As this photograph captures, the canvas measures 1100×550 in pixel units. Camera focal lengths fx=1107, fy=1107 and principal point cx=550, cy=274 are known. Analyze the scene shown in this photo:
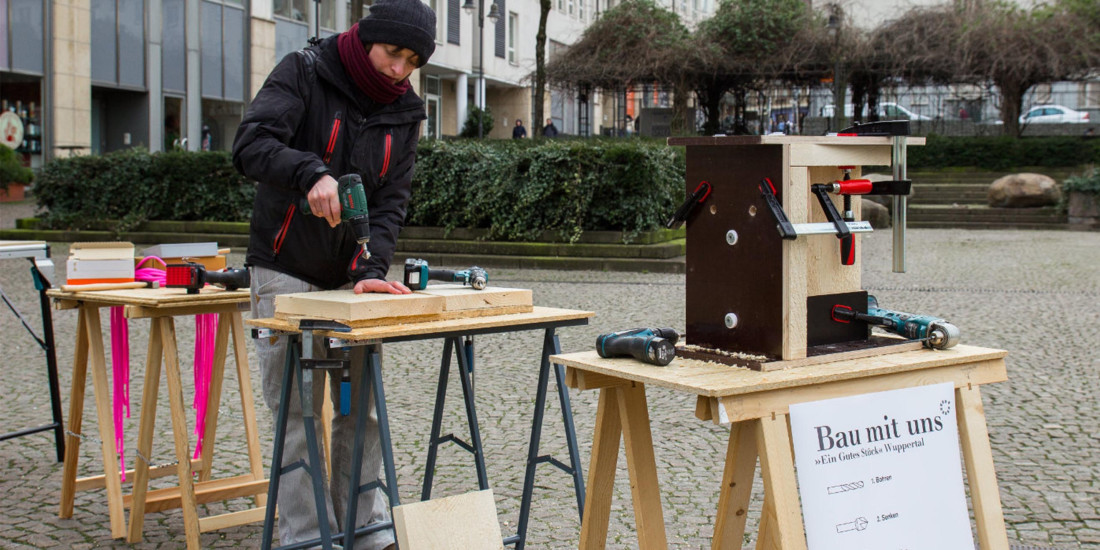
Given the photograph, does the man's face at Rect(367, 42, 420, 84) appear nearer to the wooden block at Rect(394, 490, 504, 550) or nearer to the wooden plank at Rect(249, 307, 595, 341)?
the wooden plank at Rect(249, 307, 595, 341)

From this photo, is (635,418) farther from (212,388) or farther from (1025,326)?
(1025,326)

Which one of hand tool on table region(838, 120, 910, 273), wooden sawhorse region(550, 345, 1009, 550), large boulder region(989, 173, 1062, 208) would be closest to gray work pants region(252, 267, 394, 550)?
wooden sawhorse region(550, 345, 1009, 550)

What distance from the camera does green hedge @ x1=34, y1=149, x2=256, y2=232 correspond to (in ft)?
57.3

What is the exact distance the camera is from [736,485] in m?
3.00

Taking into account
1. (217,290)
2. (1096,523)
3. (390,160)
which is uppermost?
(390,160)

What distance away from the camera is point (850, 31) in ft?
94.5

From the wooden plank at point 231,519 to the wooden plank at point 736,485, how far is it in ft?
6.40

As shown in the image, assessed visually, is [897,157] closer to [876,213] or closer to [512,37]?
[876,213]

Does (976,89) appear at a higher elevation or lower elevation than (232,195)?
higher

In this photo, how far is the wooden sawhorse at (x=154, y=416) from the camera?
3951 mm

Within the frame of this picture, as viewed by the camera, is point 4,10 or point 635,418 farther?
point 4,10

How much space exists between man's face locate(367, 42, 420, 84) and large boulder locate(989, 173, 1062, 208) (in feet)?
76.6

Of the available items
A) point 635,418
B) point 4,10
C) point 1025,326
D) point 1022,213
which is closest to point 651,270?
point 1025,326

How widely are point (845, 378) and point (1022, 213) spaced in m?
23.4
